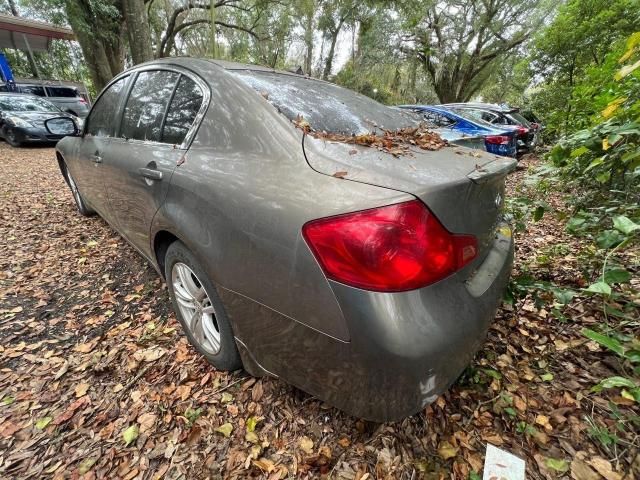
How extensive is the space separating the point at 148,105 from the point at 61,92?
1502 cm

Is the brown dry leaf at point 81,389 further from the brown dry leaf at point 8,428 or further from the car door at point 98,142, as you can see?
the car door at point 98,142

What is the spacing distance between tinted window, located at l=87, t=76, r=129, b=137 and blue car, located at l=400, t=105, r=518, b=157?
5059 millimetres

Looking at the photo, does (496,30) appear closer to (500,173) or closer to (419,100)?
(419,100)

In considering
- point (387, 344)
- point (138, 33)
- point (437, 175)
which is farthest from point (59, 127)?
point (387, 344)

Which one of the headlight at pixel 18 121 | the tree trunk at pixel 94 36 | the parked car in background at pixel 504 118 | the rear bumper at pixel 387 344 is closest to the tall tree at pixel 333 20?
the tree trunk at pixel 94 36

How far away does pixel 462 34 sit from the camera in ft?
52.2

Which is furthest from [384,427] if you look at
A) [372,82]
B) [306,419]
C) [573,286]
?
[372,82]

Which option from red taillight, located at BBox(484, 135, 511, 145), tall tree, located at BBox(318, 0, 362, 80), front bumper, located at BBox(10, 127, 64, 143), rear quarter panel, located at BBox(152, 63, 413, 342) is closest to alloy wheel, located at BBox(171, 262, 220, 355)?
rear quarter panel, located at BBox(152, 63, 413, 342)

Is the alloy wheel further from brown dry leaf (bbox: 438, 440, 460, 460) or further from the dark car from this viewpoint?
the dark car

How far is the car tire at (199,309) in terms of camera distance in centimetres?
157

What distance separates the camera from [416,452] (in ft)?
4.49

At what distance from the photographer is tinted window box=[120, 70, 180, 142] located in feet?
6.45

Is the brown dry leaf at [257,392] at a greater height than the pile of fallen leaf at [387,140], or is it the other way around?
the pile of fallen leaf at [387,140]

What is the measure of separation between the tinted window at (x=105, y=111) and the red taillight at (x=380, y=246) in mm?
→ 2358
